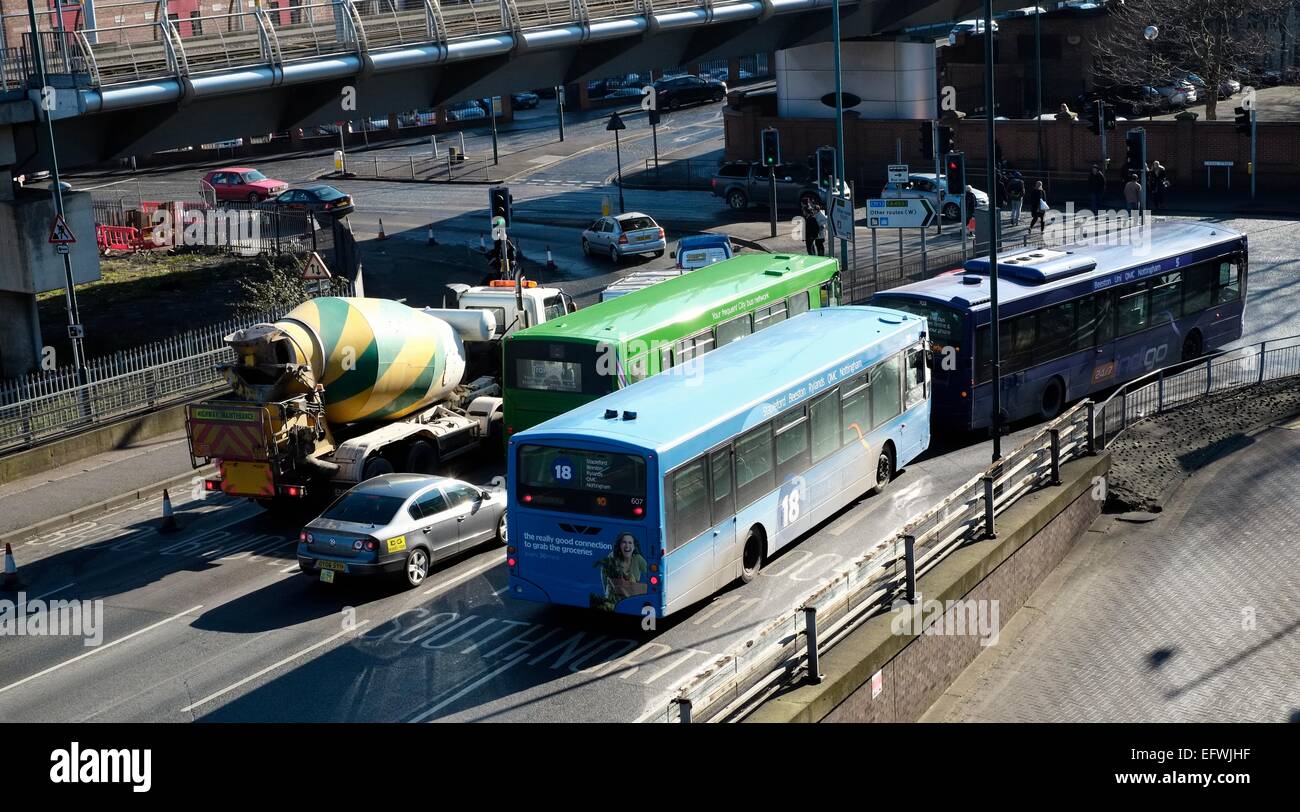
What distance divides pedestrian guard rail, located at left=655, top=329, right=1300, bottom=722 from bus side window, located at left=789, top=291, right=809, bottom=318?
5802mm

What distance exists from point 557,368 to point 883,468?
16.2 ft

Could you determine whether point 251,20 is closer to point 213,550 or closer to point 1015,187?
point 213,550

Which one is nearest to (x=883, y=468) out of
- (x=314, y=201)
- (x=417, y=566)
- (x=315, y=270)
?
(x=417, y=566)

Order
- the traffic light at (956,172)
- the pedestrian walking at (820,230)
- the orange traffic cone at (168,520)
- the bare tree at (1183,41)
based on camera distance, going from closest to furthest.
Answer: the orange traffic cone at (168,520) → the traffic light at (956,172) → the pedestrian walking at (820,230) → the bare tree at (1183,41)

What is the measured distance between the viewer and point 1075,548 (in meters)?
19.5

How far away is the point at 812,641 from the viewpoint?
12727mm

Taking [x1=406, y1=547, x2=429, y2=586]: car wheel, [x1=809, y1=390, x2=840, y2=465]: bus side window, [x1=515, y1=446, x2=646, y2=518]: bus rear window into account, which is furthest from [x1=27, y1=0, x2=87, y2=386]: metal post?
[x1=809, y1=390, x2=840, y2=465]: bus side window

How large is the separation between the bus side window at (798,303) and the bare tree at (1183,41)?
32.7m

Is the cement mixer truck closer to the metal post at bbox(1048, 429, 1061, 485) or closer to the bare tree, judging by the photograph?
the metal post at bbox(1048, 429, 1061, 485)

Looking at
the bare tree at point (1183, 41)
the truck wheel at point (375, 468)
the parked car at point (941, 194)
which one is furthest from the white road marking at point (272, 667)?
the bare tree at point (1183, 41)

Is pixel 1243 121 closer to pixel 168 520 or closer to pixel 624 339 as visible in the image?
pixel 624 339

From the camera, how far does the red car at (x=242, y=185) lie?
54625 mm

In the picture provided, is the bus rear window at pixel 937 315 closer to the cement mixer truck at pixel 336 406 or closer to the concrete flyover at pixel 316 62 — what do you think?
the cement mixer truck at pixel 336 406

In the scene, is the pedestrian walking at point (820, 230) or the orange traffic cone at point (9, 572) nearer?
the orange traffic cone at point (9, 572)
